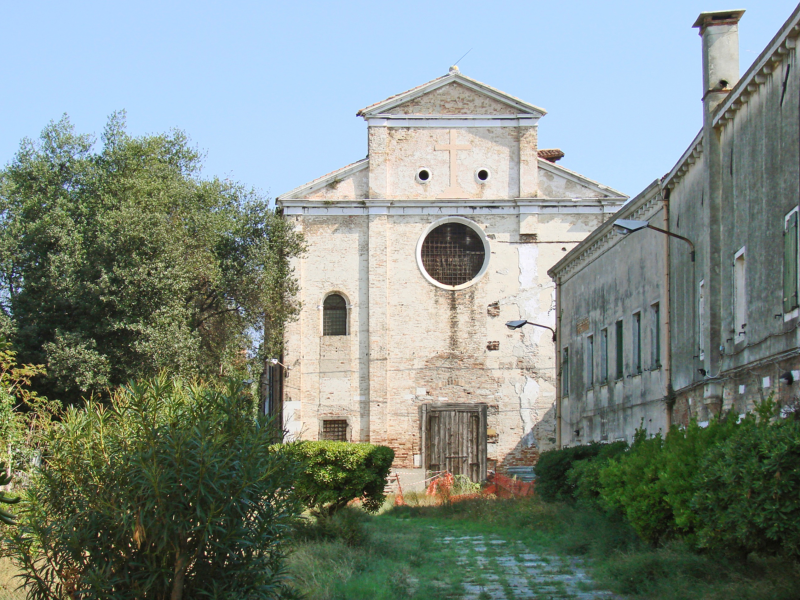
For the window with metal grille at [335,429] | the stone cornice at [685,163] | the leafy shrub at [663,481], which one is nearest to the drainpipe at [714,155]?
the stone cornice at [685,163]

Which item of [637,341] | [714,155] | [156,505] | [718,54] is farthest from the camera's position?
[637,341]

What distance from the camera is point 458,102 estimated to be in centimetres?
2861

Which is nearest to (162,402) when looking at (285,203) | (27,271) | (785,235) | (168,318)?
(785,235)

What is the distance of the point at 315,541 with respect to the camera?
1312 cm

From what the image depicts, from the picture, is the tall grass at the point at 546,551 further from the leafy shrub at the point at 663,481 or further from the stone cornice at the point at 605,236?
the stone cornice at the point at 605,236

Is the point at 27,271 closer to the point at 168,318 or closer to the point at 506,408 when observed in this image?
the point at 168,318

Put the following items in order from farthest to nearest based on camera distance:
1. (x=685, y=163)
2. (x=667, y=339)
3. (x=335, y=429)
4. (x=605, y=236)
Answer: (x=335, y=429)
(x=605, y=236)
(x=667, y=339)
(x=685, y=163)

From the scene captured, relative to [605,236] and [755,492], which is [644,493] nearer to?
[755,492]

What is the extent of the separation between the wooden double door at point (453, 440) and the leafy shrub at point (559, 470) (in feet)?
25.6

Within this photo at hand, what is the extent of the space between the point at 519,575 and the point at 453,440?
15.9 meters

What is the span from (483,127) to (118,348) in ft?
41.6

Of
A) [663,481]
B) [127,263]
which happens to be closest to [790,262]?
[663,481]

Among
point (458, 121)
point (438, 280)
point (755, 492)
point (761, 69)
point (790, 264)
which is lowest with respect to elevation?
point (755, 492)

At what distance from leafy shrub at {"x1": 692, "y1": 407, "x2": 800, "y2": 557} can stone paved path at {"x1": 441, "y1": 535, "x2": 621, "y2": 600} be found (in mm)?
2436
